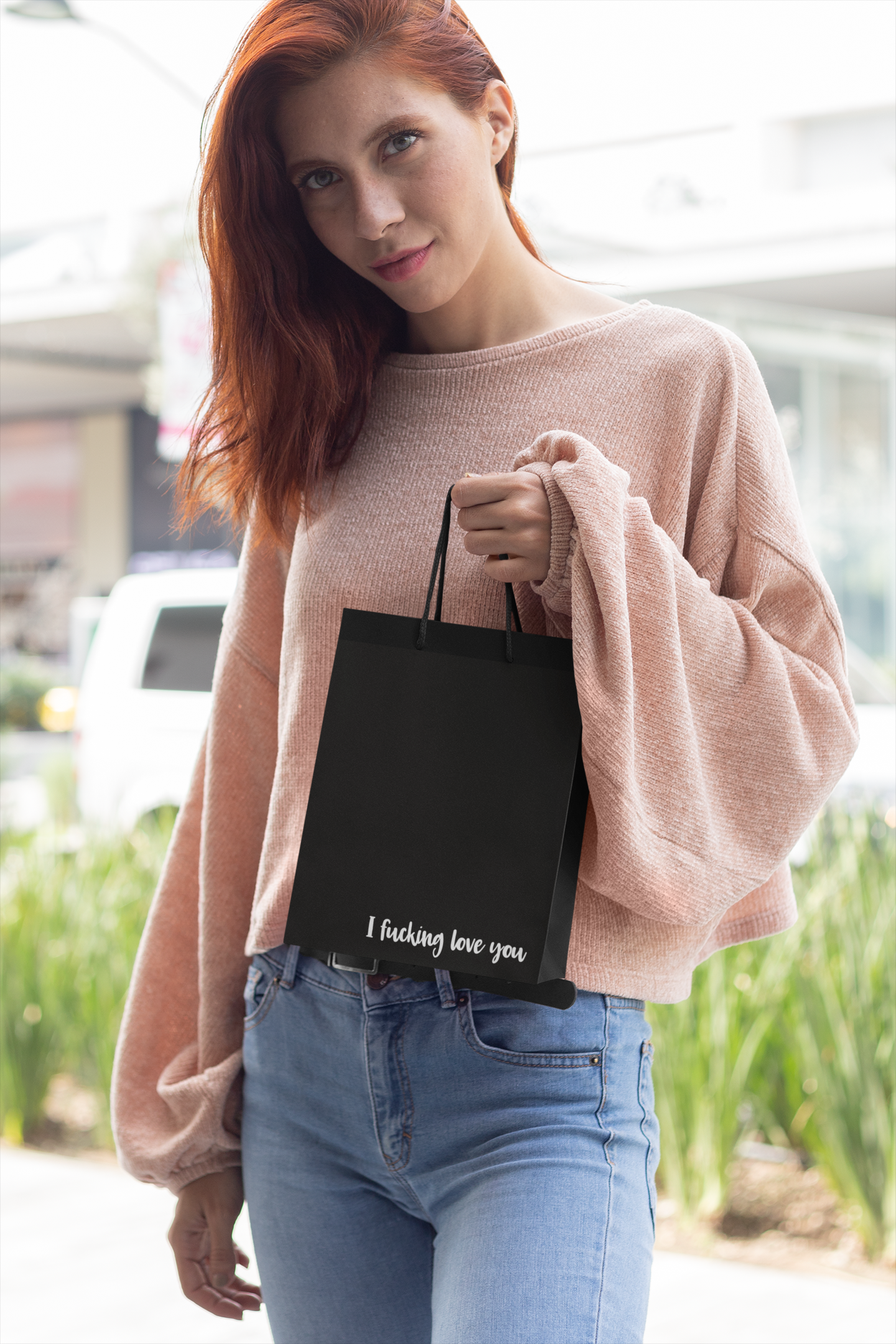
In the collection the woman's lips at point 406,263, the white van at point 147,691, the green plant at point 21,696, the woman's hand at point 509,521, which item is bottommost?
the green plant at point 21,696

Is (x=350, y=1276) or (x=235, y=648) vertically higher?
(x=235, y=648)

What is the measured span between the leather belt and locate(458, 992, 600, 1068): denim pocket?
0.01 meters

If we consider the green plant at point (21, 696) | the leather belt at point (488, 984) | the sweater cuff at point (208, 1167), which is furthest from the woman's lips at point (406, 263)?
the green plant at point (21, 696)

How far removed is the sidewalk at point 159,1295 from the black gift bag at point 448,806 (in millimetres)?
1807

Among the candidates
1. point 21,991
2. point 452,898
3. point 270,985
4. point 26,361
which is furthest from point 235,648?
point 26,361

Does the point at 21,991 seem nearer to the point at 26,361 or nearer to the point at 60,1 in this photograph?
the point at 60,1

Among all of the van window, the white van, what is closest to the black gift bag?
the white van

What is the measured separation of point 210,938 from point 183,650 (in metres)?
5.62

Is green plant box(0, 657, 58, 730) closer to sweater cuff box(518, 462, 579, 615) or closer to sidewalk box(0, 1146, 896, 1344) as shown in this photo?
sidewalk box(0, 1146, 896, 1344)

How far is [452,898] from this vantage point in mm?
1104

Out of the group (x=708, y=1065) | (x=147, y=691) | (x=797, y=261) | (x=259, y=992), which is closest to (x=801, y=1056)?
(x=708, y=1065)

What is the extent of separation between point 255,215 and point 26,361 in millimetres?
18003

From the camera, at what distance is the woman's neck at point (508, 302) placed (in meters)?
1.38

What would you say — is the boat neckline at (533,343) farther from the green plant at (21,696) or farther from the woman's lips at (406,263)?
the green plant at (21,696)
